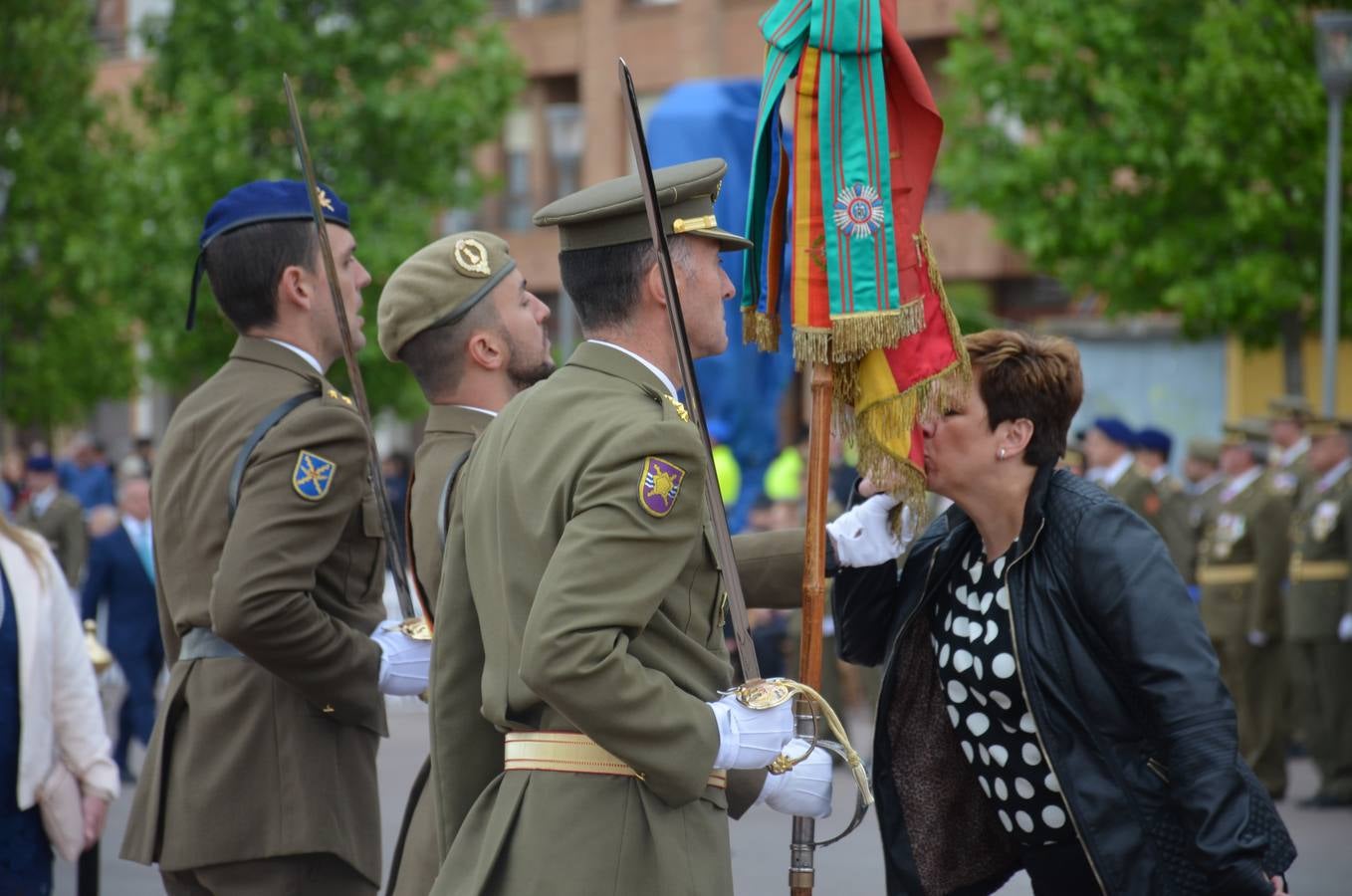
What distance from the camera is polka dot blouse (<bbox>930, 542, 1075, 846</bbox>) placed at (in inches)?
153

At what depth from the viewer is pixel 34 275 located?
2734 centimetres

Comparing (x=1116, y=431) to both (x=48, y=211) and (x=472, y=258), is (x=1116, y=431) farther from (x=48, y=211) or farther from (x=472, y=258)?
(x=48, y=211)

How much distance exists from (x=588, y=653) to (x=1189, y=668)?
4.56 ft

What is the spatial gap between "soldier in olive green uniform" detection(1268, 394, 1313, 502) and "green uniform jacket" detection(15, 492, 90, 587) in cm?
923

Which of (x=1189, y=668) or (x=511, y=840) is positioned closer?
(x=511, y=840)

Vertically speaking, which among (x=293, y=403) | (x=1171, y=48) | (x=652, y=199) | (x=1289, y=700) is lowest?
(x=1289, y=700)

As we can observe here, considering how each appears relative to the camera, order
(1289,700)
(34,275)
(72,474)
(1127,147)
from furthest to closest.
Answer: (34,275) → (72,474) → (1127,147) → (1289,700)

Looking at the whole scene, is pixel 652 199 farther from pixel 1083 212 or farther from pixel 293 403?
pixel 1083 212

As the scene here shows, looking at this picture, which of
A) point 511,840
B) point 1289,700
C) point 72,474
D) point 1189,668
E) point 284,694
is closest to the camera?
point 511,840

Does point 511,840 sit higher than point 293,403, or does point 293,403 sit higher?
point 293,403

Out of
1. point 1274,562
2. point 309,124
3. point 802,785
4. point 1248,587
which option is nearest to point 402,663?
point 802,785

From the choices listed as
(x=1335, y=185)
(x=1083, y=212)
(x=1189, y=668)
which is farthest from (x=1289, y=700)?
(x=1189, y=668)

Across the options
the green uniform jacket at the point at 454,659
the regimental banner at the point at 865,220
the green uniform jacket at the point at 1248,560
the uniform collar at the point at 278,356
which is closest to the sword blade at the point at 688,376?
the green uniform jacket at the point at 454,659

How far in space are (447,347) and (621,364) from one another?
4.55 ft
